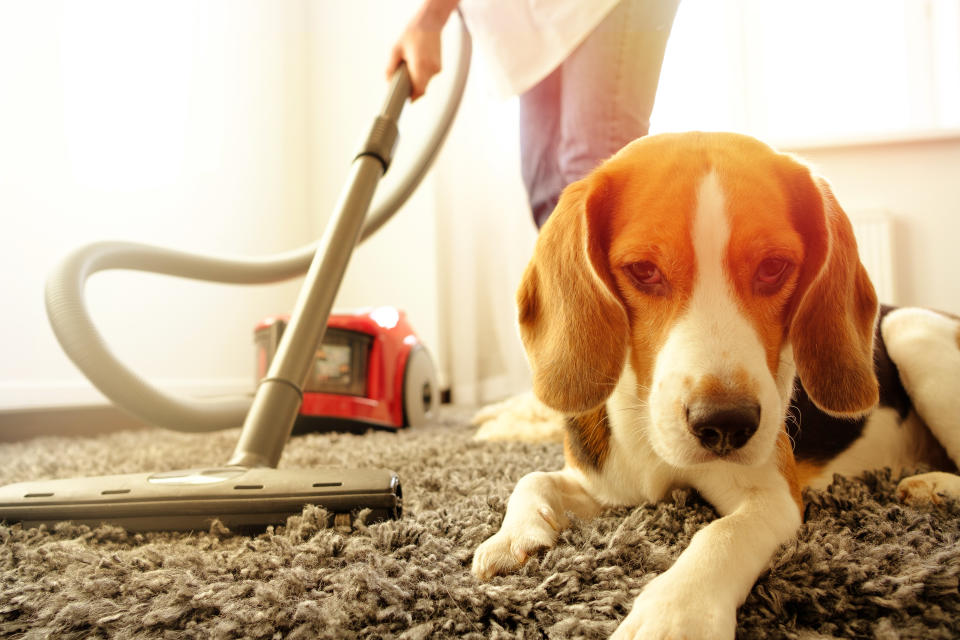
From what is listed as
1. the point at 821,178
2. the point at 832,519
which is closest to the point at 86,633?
the point at 832,519

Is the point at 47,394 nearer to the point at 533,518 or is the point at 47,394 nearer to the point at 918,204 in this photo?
the point at 533,518

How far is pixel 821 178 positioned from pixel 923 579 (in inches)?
23.6

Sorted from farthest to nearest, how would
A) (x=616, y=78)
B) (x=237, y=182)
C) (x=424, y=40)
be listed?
(x=237, y=182)
(x=424, y=40)
(x=616, y=78)

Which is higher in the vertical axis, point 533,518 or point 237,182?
point 237,182

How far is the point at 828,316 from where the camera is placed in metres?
1.04

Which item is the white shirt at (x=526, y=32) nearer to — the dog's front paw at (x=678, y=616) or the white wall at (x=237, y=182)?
the white wall at (x=237, y=182)

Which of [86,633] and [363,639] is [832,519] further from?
[86,633]

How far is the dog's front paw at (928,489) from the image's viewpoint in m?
1.14

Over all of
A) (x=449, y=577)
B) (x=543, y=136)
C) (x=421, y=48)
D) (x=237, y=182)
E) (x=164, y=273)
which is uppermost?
(x=421, y=48)

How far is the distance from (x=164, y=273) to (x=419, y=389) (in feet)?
4.05

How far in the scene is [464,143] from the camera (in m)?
4.41

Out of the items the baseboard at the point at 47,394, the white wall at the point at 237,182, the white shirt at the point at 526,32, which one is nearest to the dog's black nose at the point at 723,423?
the white shirt at the point at 526,32

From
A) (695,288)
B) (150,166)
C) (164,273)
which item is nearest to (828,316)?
(695,288)

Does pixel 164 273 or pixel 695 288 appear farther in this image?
pixel 164 273
